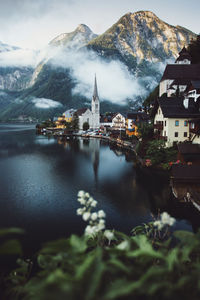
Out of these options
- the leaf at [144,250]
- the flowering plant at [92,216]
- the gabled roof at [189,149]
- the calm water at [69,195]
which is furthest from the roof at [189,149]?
the leaf at [144,250]

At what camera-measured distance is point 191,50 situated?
80.6 metres

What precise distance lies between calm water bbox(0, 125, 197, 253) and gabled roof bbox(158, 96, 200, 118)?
12.4 metres

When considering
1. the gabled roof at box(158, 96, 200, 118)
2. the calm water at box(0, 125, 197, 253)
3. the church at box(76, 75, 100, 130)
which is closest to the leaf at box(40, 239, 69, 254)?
the calm water at box(0, 125, 197, 253)

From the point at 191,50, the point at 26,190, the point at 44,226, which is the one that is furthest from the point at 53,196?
the point at 191,50

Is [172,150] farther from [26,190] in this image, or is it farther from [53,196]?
[26,190]

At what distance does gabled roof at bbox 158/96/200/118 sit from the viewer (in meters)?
34.9

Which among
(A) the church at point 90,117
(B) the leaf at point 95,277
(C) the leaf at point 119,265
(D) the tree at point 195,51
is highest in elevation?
(D) the tree at point 195,51

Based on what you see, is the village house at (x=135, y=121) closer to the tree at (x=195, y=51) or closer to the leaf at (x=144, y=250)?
the tree at (x=195, y=51)

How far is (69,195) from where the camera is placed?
2295 centimetres

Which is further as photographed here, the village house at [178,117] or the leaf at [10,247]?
the village house at [178,117]

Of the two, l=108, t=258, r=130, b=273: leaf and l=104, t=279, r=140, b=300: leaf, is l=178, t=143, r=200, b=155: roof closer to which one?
l=108, t=258, r=130, b=273: leaf

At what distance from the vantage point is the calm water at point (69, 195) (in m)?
16.3

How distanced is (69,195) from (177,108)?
2680cm

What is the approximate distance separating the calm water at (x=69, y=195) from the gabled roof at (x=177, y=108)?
40.5ft
